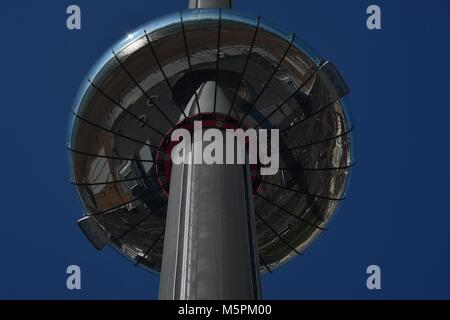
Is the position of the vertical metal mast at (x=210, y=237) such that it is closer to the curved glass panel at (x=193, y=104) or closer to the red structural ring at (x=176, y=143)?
the red structural ring at (x=176, y=143)

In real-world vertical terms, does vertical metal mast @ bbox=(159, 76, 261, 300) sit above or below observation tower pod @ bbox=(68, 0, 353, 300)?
below

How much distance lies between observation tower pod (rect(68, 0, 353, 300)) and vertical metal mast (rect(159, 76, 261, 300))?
11 cm

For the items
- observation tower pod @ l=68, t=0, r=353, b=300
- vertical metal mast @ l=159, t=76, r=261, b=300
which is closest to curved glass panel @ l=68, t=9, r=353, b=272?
observation tower pod @ l=68, t=0, r=353, b=300

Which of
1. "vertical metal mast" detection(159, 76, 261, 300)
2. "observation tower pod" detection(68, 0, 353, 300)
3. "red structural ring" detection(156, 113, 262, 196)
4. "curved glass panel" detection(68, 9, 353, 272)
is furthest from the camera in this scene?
"curved glass panel" detection(68, 9, 353, 272)

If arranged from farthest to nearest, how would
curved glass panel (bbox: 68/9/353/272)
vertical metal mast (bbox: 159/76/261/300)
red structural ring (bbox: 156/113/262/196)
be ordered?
1. curved glass panel (bbox: 68/9/353/272)
2. red structural ring (bbox: 156/113/262/196)
3. vertical metal mast (bbox: 159/76/261/300)

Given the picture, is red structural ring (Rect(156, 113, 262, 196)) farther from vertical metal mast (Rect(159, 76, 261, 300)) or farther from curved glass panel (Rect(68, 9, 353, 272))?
vertical metal mast (Rect(159, 76, 261, 300))

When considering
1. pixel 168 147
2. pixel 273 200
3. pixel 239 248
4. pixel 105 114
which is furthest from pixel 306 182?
pixel 239 248

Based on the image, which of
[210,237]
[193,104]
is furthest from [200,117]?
[210,237]

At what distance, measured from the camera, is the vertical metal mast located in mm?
11531

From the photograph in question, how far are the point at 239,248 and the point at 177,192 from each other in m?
1.99

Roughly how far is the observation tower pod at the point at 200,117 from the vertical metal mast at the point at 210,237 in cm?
11

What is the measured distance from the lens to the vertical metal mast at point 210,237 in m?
11.5

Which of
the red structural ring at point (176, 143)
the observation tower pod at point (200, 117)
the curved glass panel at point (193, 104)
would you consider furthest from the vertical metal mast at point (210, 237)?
the curved glass panel at point (193, 104)

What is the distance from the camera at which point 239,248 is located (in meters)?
12.1
